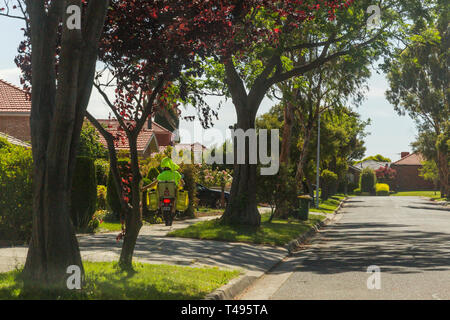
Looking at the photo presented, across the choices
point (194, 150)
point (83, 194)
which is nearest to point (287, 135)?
point (83, 194)

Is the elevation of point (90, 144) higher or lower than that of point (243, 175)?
higher

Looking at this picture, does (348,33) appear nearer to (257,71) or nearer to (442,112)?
(257,71)

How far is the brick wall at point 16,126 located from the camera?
37.8 meters

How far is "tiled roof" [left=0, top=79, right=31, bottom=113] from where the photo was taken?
124 feet

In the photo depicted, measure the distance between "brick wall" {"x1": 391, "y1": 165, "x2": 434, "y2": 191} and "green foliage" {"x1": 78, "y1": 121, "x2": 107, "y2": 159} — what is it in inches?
3735

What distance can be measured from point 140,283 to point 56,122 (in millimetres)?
2385

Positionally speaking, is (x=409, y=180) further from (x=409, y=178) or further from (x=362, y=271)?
(x=362, y=271)

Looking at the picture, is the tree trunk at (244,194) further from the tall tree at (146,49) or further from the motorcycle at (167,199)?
the tall tree at (146,49)

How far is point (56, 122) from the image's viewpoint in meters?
7.81

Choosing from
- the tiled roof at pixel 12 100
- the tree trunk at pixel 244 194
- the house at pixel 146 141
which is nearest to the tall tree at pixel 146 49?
the tree trunk at pixel 244 194

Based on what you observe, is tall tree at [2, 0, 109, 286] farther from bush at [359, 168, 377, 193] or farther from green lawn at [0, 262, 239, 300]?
bush at [359, 168, 377, 193]

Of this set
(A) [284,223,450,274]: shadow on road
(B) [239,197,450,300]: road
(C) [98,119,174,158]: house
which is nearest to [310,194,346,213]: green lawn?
(C) [98,119,174,158]: house
